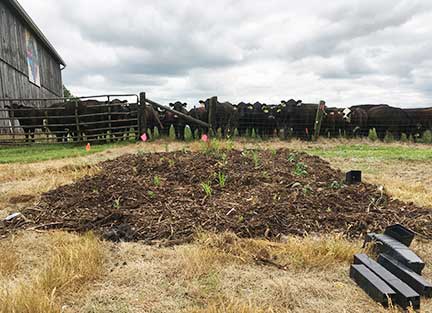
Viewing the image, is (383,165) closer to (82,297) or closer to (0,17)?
(82,297)

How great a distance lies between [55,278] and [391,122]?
1452 cm

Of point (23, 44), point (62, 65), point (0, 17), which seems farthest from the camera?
point (62, 65)

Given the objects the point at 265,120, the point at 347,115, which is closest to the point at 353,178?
the point at 265,120

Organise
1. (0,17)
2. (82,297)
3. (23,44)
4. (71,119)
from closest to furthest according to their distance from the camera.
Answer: (82,297), (71,119), (0,17), (23,44)

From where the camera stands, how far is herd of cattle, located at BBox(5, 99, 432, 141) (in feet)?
37.8

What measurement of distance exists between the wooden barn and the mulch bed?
39.6 feet

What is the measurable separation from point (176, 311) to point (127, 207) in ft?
6.14

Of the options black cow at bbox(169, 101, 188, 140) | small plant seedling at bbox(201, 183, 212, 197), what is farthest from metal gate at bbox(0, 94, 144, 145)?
small plant seedling at bbox(201, 183, 212, 197)

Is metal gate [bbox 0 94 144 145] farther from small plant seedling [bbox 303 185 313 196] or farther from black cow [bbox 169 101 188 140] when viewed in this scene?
small plant seedling [bbox 303 185 313 196]

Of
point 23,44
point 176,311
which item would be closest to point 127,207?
point 176,311

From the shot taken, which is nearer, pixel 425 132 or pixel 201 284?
pixel 201 284

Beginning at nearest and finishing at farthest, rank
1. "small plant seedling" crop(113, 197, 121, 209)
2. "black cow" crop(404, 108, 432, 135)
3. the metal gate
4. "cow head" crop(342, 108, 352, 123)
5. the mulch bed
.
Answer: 1. the mulch bed
2. "small plant seedling" crop(113, 197, 121, 209)
3. the metal gate
4. "cow head" crop(342, 108, 352, 123)
5. "black cow" crop(404, 108, 432, 135)

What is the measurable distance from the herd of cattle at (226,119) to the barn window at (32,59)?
7.82 m

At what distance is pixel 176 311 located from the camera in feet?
6.16
